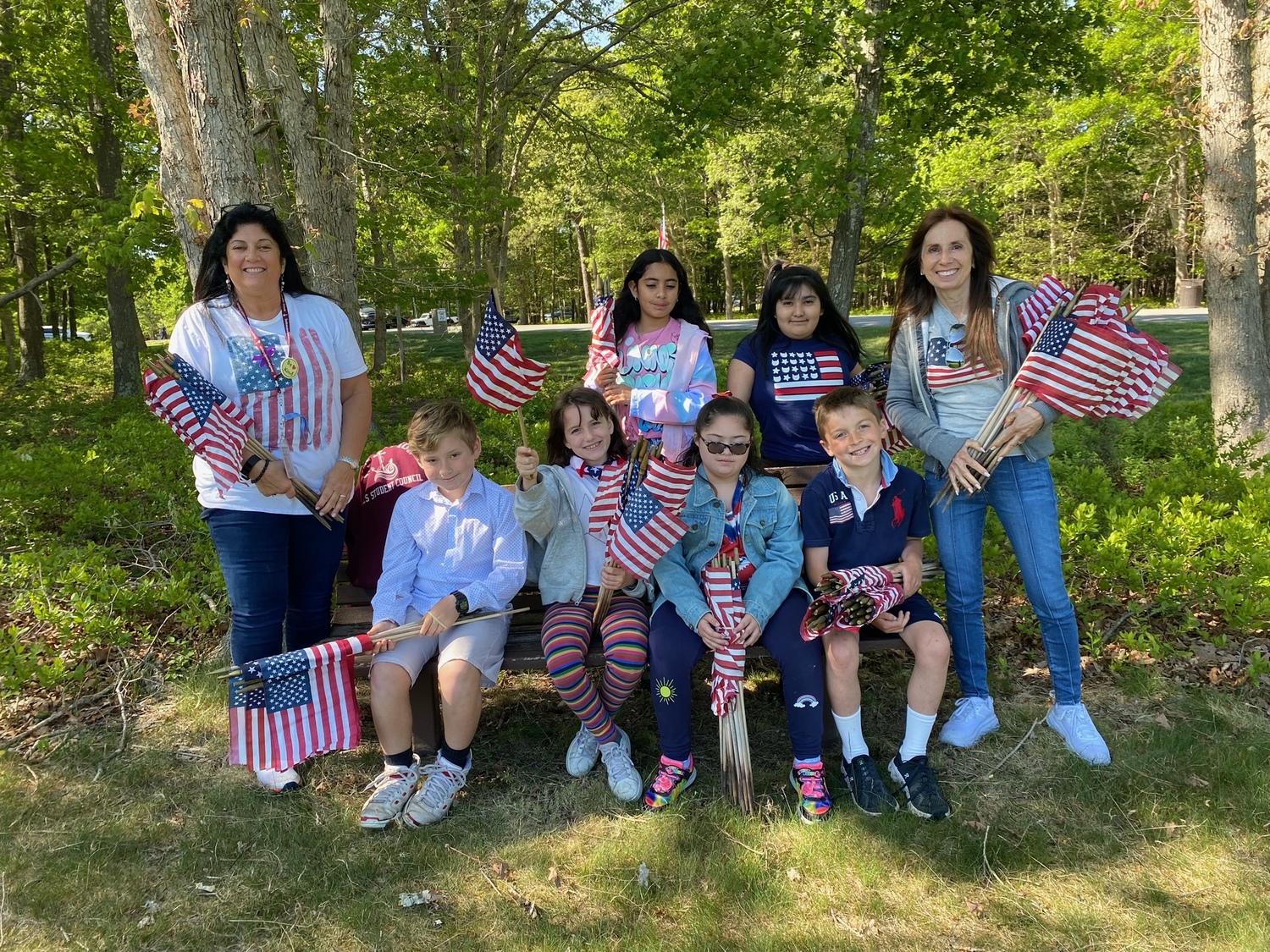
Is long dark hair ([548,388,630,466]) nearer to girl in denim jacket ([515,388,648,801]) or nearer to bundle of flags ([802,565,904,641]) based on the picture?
girl in denim jacket ([515,388,648,801])

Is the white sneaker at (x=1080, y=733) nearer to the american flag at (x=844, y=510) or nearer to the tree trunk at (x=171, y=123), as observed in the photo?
the american flag at (x=844, y=510)

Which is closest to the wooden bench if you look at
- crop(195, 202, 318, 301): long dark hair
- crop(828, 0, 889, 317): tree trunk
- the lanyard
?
the lanyard

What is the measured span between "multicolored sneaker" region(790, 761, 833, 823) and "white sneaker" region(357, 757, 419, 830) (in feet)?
4.85

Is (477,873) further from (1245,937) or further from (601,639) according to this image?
(1245,937)

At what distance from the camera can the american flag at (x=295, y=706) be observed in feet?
9.87

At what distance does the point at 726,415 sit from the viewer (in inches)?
122

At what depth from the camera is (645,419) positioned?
143 inches

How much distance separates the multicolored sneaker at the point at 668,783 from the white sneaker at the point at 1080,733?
1.51 metres

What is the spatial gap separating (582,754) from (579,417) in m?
1.39

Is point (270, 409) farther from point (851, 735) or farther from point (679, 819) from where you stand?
point (851, 735)

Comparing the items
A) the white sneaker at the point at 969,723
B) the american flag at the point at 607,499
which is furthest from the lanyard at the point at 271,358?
the white sneaker at the point at 969,723

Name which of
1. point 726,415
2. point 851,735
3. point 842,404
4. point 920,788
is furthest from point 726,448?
point 920,788

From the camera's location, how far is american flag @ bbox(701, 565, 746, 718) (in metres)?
2.96

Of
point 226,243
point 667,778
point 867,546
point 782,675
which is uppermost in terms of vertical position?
point 226,243
